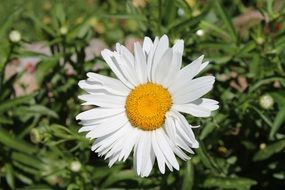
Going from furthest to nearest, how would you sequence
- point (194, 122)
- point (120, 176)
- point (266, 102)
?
point (120, 176)
point (266, 102)
point (194, 122)

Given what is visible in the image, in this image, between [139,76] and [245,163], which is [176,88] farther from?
[245,163]

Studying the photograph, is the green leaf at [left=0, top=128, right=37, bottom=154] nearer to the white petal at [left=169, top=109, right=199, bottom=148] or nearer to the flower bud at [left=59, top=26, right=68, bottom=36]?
the flower bud at [left=59, top=26, right=68, bottom=36]

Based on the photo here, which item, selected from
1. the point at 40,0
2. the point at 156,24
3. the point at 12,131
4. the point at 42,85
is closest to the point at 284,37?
the point at 156,24

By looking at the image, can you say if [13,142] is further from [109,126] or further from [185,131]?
[185,131]

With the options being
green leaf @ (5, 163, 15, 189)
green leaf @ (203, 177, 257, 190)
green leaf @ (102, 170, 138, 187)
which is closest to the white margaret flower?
green leaf @ (102, 170, 138, 187)

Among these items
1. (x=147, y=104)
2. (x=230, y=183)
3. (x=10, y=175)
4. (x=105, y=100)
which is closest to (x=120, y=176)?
(x=230, y=183)

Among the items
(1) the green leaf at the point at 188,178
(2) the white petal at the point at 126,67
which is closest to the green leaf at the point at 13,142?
(1) the green leaf at the point at 188,178

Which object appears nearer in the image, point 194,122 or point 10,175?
point 194,122
